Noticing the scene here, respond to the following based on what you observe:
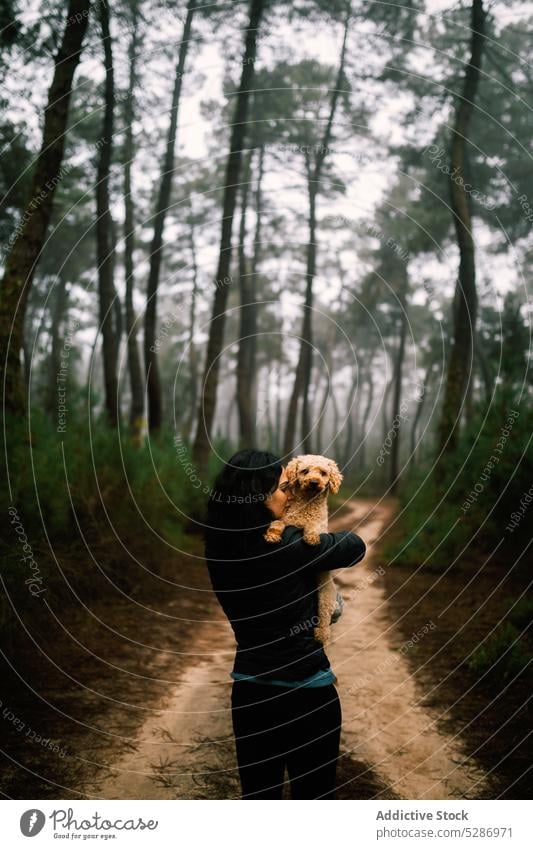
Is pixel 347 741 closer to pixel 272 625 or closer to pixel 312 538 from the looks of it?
pixel 272 625

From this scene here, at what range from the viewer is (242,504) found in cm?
277

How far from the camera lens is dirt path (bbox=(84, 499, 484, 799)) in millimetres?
4031

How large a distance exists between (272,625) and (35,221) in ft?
23.4

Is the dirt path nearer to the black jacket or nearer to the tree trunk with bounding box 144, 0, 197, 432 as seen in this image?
the black jacket

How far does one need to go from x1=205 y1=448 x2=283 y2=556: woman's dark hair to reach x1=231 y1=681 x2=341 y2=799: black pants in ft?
2.13

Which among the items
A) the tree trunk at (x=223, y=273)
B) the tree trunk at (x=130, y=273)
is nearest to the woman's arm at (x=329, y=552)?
the tree trunk at (x=223, y=273)

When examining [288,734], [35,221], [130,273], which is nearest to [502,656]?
[288,734]

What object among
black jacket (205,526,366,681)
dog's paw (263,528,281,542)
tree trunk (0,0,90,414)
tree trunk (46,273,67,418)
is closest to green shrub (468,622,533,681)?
black jacket (205,526,366,681)

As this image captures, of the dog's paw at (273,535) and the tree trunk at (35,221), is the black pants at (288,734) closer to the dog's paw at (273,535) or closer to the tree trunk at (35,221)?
the dog's paw at (273,535)

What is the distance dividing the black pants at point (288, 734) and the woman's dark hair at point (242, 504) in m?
0.65

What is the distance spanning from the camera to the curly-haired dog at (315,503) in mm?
2836

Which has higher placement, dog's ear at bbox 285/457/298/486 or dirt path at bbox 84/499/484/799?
dog's ear at bbox 285/457/298/486

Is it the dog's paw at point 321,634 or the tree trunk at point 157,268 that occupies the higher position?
the tree trunk at point 157,268
